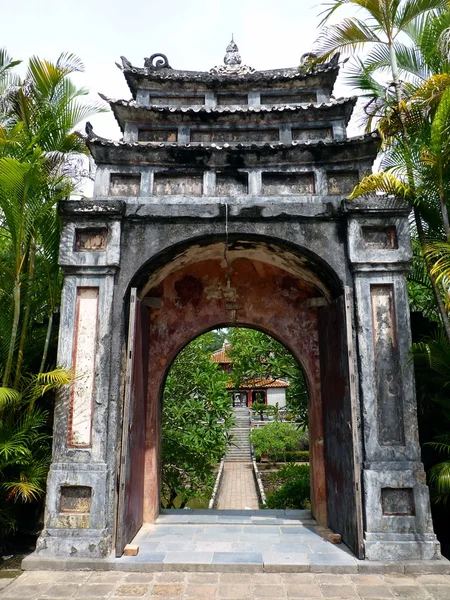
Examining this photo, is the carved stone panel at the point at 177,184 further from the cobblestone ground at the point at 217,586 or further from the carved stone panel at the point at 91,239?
the cobblestone ground at the point at 217,586

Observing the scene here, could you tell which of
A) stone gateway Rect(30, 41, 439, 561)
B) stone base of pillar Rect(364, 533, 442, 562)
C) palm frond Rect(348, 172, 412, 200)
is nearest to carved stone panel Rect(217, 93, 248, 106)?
stone gateway Rect(30, 41, 439, 561)

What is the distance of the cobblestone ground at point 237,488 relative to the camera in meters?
13.8

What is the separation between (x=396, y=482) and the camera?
15.5 feet

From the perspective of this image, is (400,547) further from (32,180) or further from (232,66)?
(232,66)

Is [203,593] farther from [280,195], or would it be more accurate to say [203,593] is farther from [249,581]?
[280,195]

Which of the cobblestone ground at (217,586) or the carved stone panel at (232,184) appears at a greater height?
the carved stone panel at (232,184)

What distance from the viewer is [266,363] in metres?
13.1

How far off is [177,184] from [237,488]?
12966 millimetres

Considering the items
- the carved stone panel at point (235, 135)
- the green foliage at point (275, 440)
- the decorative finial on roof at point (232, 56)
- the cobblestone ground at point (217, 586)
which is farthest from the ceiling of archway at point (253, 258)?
the green foliage at point (275, 440)

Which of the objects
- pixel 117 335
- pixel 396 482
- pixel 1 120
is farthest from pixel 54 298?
pixel 396 482

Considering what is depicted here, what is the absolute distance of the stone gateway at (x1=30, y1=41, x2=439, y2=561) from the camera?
4.77 meters

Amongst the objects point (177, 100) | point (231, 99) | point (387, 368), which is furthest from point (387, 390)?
point (177, 100)

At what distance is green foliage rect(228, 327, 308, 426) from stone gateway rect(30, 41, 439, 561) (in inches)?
181

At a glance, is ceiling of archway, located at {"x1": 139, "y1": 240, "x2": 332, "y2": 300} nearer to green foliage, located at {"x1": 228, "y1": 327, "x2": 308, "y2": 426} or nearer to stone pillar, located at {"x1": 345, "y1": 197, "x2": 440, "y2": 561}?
stone pillar, located at {"x1": 345, "y1": 197, "x2": 440, "y2": 561}
